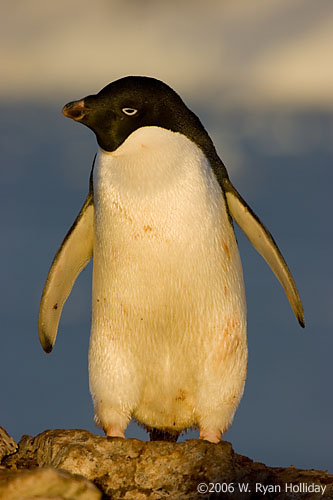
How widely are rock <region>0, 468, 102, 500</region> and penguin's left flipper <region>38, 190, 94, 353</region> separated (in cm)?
171

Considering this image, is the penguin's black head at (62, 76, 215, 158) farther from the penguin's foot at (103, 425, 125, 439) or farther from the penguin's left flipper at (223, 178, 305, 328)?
the penguin's foot at (103, 425, 125, 439)

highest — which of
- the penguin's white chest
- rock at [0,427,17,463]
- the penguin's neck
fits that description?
the penguin's neck

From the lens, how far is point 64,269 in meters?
5.24

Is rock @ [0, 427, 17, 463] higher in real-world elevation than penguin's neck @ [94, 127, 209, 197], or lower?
lower

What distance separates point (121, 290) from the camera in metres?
4.55

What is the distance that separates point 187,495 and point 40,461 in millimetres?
949

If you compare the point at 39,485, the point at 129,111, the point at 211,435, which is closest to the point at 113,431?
the point at 211,435

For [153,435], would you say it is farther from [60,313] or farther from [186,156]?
[186,156]

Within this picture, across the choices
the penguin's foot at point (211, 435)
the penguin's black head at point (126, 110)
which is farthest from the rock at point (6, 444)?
the penguin's black head at point (126, 110)

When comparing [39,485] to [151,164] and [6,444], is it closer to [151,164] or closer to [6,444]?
[6,444]

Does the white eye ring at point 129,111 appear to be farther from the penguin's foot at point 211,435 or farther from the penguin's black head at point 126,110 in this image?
the penguin's foot at point 211,435

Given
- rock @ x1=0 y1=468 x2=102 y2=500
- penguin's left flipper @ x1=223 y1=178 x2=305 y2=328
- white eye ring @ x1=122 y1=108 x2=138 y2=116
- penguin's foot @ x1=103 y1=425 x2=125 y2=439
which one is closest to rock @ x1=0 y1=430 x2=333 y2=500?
rock @ x1=0 y1=468 x2=102 y2=500

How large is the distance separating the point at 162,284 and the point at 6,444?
134 centimetres

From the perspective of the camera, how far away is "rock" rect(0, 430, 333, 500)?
13.0 feet
